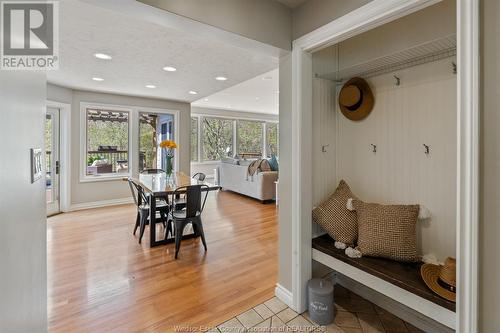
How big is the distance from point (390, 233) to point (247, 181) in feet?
14.9

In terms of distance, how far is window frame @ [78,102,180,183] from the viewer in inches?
207

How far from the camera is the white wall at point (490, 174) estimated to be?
3.52 ft

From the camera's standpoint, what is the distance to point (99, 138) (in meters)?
5.55

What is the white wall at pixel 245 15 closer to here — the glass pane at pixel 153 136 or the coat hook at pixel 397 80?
the coat hook at pixel 397 80

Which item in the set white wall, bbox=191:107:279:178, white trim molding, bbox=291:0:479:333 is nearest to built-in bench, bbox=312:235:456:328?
white trim molding, bbox=291:0:479:333

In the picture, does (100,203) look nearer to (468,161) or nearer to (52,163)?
(52,163)

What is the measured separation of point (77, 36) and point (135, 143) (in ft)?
11.3

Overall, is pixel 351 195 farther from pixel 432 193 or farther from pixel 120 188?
pixel 120 188

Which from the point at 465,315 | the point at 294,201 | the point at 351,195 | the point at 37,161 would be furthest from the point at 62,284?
the point at 465,315

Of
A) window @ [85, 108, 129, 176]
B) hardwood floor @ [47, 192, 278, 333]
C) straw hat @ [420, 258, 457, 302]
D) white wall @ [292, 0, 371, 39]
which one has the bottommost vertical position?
hardwood floor @ [47, 192, 278, 333]

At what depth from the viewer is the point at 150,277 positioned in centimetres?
256

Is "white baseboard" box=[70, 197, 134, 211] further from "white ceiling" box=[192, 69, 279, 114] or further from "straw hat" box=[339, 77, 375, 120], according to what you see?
"straw hat" box=[339, 77, 375, 120]

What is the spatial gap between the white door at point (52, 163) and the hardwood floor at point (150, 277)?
85 cm

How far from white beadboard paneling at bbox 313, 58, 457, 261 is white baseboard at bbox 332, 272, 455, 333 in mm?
445
